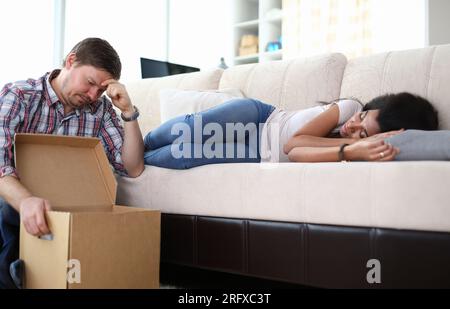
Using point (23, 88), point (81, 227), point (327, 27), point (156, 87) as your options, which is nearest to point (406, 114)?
point (81, 227)

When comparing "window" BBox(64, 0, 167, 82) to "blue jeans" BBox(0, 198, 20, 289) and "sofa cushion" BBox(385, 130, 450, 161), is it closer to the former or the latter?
"blue jeans" BBox(0, 198, 20, 289)

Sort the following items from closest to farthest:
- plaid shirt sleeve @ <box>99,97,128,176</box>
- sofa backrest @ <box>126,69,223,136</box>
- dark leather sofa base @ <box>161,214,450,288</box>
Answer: dark leather sofa base @ <box>161,214,450,288</box>
plaid shirt sleeve @ <box>99,97,128,176</box>
sofa backrest @ <box>126,69,223,136</box>

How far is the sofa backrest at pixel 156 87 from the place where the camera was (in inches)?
87.7

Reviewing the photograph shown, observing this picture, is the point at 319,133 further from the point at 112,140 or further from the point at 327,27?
the point at 327,27

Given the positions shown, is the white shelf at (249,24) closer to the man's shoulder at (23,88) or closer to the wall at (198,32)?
the wall at (198,32)

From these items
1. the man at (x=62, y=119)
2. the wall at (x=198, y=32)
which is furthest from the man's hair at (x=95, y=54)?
Answer: the wall at (x=198, y=32)

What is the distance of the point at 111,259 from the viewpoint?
108 cm

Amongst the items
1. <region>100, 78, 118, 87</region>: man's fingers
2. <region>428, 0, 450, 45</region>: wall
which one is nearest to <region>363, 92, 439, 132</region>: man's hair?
<region>100, 78, 118, 87</region>: man's fingers

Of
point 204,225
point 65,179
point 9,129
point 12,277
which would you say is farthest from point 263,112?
point 12,277

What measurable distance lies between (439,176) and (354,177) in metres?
0.19

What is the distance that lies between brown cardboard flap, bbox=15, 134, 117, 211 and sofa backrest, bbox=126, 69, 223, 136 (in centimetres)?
99

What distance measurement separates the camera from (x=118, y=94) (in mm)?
1402

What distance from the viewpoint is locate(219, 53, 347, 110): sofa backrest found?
184 centimetres

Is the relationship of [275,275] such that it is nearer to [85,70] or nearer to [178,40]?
[85,70]
